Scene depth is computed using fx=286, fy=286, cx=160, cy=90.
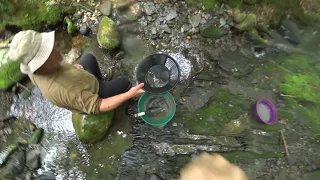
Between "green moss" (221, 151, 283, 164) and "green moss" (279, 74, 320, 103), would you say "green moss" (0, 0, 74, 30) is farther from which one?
"green moss" (279, 74, 320, 103)

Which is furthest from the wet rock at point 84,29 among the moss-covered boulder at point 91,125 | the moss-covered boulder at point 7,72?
the moss-covered boulder at point 91,125

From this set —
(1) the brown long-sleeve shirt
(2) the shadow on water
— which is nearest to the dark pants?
(1) the brown long-sleeve shirt

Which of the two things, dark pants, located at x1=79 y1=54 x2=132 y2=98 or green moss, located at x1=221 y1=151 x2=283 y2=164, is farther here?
green moss, located at x1=221 y1=151 x2=283 y2=164

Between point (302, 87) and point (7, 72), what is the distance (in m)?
4.17

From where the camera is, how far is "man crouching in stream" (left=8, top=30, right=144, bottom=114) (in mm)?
2410

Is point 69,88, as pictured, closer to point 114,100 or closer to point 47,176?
point 114,100

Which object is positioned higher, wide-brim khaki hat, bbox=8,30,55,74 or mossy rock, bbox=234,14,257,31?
mossy rock, bbox=234,14,257,31

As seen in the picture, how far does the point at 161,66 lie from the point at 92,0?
1.54 m

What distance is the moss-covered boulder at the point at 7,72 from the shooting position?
3988 millimetres

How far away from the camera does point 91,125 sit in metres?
3.63

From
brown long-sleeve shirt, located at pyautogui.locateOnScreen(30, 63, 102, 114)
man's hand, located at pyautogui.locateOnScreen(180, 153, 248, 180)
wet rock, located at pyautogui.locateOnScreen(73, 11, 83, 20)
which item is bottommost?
brown long-sleeve shirt, located at pyautogui.locateOnScreen(30, 63, 102, 114)

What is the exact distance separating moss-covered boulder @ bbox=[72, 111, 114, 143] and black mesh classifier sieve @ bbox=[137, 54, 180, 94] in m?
0.64

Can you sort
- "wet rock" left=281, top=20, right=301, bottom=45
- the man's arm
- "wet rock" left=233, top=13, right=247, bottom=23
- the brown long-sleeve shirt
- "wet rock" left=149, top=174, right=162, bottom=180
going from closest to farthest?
the brown long-sleeve shirt
the man's arm
"wet rock" left=149, top=174, right=162, bottom=180
"wet rock" left=233, top=13, right=247, bottom=23
"wet rock" left=281, top=20, right=301, bottom=45

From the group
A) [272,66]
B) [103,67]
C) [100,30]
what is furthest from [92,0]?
[272,66]
